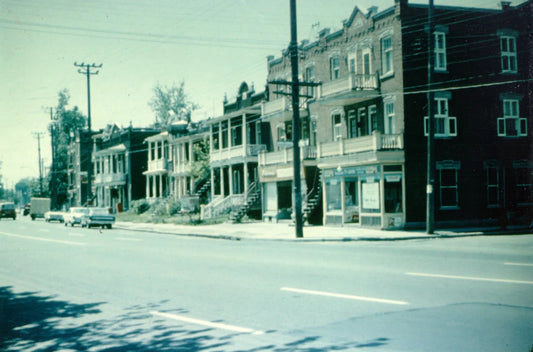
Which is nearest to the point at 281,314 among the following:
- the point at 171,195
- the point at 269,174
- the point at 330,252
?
the point at 330,252

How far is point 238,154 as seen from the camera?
4166cm

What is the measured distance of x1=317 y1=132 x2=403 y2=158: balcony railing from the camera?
27016 mm

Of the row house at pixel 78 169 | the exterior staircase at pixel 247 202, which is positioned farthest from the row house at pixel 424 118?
the row house at pixel 78 169

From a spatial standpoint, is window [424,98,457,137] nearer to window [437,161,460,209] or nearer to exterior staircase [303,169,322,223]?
window [437,161,460,209]

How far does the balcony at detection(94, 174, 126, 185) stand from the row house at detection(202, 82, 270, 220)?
21983 mm

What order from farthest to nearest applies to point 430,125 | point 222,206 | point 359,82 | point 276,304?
point 222,206, point 359,82, point 430,125, point 276,304


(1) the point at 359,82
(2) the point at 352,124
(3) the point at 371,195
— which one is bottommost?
(3) the point at 371,195

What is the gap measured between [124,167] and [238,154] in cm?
2935

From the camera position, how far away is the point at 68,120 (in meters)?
91.0

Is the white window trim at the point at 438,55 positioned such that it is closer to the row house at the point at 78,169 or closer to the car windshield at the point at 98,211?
the car windshield at the point at 98,211

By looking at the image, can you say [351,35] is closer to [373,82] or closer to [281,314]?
[373,82]

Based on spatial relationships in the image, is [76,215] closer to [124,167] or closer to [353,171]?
[353,171]

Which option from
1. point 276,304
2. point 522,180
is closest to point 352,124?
point 522,180

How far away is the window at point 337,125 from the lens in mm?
32656
